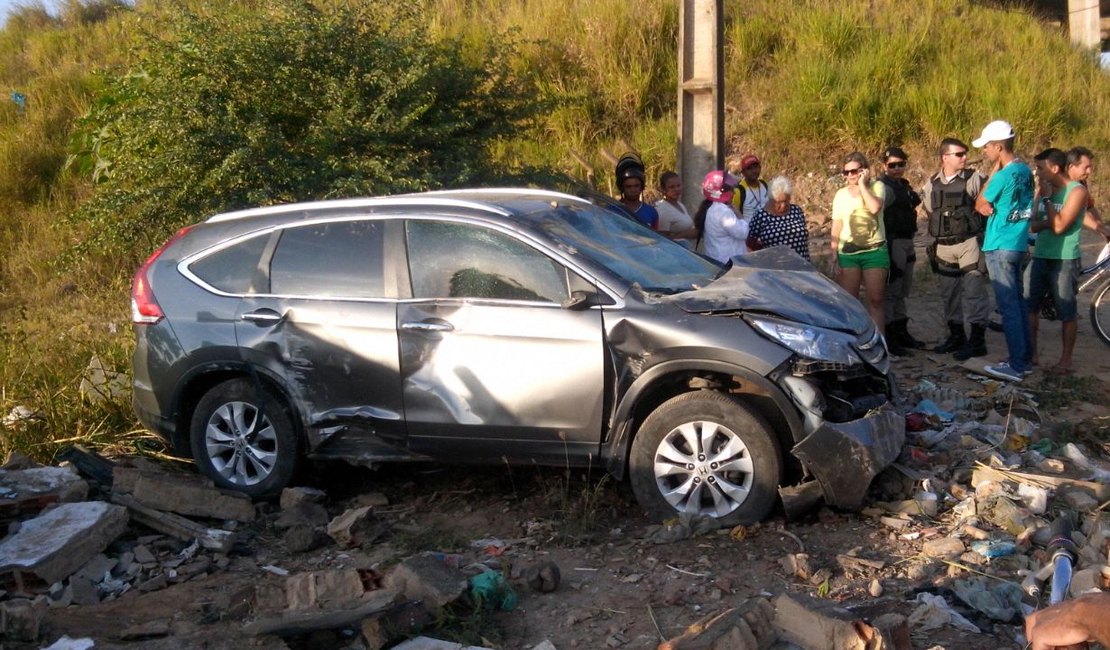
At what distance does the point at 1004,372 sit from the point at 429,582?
541 cm

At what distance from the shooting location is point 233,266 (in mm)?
6625

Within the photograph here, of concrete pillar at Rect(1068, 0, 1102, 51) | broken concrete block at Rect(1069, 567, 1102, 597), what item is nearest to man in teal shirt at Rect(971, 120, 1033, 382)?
broken concrete block at Rect(1069, 567, 1102, 597)

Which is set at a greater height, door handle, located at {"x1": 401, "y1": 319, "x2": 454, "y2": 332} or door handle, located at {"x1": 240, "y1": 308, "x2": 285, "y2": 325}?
door handle, located at {"x1": 240, "y1": 308, "x2": 285, "y2": 325}

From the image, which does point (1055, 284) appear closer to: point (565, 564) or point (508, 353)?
point (508, 353)

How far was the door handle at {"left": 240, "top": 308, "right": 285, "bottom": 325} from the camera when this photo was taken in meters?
6.38

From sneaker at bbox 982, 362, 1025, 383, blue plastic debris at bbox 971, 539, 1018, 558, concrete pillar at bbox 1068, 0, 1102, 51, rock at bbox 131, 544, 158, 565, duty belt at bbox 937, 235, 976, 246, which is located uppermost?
concrete pillar at bbox 1068, 0, 1102, 51

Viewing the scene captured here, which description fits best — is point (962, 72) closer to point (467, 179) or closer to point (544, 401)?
point (467, 179)

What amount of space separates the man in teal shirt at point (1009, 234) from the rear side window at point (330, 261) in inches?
187

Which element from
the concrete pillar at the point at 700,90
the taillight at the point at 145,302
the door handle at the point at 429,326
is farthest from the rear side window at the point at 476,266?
the concrete pillar at the point at 700,90

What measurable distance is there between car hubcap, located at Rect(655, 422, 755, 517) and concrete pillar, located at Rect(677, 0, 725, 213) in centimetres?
499

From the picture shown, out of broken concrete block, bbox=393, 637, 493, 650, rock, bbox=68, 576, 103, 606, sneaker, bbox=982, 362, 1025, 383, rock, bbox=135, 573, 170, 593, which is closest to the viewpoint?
Result: broken concrete block, bbox=393, 637, 493, 650

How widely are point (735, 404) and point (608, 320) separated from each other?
31.4 inches

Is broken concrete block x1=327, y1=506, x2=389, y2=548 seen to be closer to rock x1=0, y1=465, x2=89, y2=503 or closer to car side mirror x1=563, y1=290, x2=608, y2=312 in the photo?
rock x1=0, y1=465, x2=89, y2=503

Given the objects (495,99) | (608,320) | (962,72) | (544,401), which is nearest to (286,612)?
(544,401)
